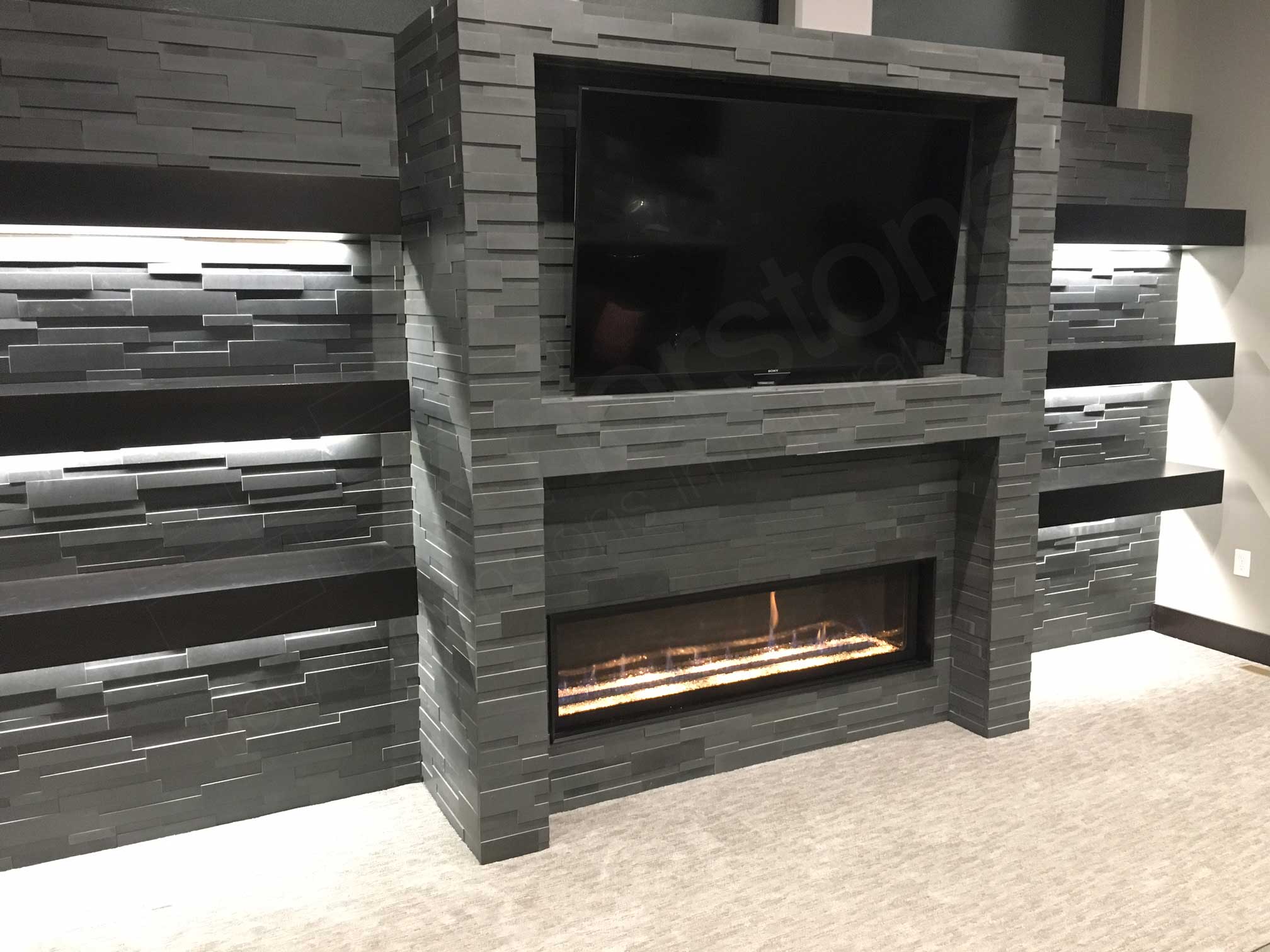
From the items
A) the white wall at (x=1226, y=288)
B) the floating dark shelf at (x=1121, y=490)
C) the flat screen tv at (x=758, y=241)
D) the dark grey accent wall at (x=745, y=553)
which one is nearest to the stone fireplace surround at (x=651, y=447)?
the dark grey accent wall at (x=745, y=553)

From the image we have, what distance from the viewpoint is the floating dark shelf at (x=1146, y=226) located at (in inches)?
149

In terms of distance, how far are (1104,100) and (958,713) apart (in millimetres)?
2651

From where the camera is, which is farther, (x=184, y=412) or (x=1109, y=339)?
(x=1109, y=339)

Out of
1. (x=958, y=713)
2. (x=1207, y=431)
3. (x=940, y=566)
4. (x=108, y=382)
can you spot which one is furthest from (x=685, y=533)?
(x=1207, y=431)

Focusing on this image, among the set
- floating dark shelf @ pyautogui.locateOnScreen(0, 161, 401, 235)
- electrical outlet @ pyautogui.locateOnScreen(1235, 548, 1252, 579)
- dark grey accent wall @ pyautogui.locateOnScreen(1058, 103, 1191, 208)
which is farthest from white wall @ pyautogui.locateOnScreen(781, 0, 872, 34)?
electrical outlet @ pyautogui.locateOnScreen(1235, 548, 1252, 579)

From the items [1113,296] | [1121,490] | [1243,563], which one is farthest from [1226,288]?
[1243,563]

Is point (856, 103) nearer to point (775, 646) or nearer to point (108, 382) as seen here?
point (775, 646)

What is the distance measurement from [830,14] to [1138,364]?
70.1 inches

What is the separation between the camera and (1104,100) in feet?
14.1

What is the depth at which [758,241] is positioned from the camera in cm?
296

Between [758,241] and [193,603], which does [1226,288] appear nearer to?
[758,241]

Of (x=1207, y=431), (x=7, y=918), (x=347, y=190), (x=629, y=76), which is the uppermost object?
(x=629, y=76)

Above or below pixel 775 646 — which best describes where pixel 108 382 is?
above

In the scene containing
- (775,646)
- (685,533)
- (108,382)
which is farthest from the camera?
(775,646)
